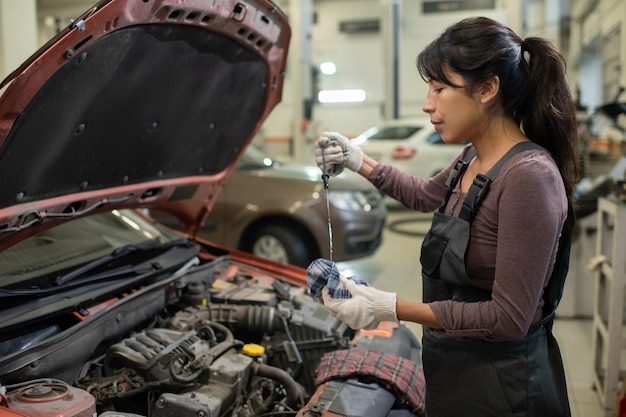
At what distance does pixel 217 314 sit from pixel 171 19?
3.93 ft

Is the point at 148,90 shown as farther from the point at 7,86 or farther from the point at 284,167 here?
the point at 284,167

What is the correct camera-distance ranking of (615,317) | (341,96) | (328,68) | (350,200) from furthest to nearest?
(341,96) < (328,68) < (350,200) < (615,317)

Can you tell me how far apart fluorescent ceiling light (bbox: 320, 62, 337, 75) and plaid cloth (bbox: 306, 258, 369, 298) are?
15.2m

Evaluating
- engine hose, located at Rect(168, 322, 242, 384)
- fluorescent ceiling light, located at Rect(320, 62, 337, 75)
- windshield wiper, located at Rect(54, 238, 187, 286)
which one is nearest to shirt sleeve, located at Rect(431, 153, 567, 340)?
engine hose, located at Rect(168, 322, 242, 384)

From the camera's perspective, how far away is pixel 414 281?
589 centimetres

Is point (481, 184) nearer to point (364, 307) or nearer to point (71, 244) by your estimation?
point (364, 307)

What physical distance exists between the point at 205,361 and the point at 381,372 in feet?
2.05

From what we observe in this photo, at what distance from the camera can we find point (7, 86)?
1.55 m

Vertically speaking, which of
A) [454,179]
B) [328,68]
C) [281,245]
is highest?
[328,68]

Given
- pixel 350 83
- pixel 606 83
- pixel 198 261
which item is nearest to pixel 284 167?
pixel 198 261

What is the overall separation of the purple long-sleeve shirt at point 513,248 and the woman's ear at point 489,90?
170 millimetres

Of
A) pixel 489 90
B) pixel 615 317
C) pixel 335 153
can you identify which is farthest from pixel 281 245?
pixel 489 90

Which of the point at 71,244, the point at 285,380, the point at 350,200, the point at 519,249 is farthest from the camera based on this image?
the point at 350,200

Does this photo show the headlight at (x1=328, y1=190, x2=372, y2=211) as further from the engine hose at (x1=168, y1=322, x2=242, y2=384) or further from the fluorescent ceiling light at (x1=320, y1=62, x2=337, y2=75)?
the fluorescent ceiling light at (x1=320, y1=62, x2=337, y2=75)
